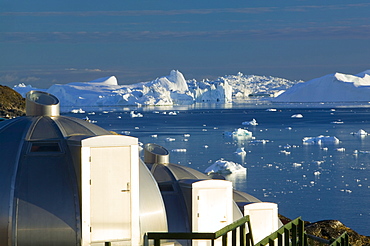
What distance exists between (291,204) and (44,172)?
2680 cm

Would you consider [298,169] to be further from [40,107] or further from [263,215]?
[40,107]

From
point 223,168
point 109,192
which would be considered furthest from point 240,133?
point 109,192

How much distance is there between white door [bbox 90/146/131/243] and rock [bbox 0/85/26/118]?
4388 centimetres

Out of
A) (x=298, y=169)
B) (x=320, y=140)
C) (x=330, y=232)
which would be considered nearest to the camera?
(x=330, y=232)

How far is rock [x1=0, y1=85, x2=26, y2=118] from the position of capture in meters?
52.8

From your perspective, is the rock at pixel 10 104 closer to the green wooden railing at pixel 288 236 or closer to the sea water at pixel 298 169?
the sea water at pixel 298 169

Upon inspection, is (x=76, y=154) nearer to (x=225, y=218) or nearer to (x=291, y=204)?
(x=225, y=218)

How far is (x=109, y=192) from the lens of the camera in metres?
8.25

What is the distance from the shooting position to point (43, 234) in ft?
26.0

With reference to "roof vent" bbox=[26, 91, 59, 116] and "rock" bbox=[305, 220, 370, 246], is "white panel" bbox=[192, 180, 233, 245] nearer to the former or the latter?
"roof vent" bbox=[26, 91, 59, 116]

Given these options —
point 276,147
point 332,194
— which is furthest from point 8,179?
point 276,147

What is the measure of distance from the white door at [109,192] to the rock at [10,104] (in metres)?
43.9

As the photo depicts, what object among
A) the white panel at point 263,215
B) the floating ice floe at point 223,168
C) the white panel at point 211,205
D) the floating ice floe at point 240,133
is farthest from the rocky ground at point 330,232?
the floating ice floe at point 240,133

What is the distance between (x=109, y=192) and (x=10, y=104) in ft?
166
